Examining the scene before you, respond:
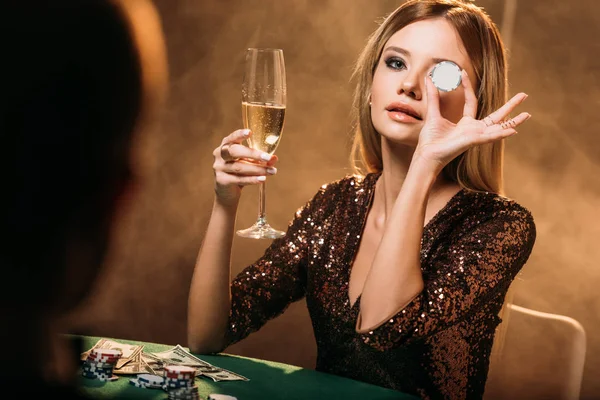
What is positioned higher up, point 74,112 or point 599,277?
point 74,112

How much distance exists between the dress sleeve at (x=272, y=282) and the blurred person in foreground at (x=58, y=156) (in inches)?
67.9

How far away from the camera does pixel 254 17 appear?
399 cm

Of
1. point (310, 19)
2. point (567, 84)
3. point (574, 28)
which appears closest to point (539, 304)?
point (567, 84)

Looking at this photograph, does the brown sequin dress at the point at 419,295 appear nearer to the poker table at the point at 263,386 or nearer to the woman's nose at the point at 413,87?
the poker table at the point at 263,386

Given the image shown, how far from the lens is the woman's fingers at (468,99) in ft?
7.04

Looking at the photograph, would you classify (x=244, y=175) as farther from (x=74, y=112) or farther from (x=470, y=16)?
(x=74, y=112)

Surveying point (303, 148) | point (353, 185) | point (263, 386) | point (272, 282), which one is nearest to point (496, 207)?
point (353, 185)

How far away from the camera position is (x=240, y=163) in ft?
6.81

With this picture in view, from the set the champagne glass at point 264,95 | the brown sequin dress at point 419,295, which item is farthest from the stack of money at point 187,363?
the champagne glass at point 264,95

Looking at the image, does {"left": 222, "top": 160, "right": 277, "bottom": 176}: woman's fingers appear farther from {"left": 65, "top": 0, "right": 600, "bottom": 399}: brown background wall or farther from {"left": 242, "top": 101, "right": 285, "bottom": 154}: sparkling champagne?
{"left": 65, "top": 0, "right": 600, "bottom": 399}: brown background wall

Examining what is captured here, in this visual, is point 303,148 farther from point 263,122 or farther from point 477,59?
point 263,122

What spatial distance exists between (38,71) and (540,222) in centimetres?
354

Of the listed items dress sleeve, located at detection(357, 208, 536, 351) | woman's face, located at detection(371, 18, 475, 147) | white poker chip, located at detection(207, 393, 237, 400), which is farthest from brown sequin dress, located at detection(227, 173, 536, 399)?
white poker chip, located at detection(207, 393, 237, 400)

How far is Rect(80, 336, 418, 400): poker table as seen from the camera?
1698mm
